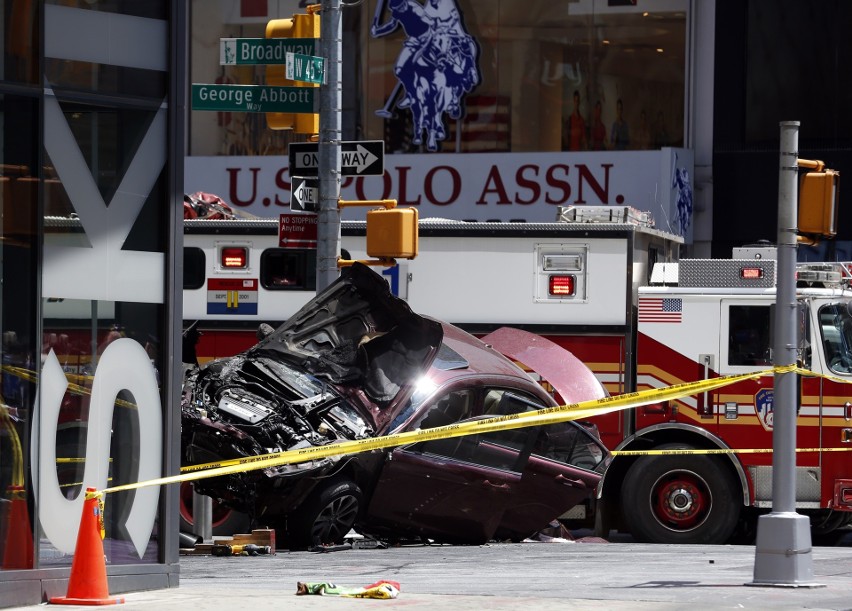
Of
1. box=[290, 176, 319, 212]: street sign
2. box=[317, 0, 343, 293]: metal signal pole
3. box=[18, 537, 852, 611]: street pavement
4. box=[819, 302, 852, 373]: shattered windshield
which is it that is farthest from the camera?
box=[819, 302, 852, 373]: shattered windshield

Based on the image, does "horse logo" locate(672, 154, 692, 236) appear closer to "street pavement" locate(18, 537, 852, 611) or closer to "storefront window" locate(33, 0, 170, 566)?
"street pavement" locate(18, 537, 852, 611)

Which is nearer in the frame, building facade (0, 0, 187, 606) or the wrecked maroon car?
building facade (0, 0, 187, 606)

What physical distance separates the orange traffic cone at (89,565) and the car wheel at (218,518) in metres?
5.49

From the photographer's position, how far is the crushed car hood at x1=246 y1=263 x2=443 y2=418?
14086 mm

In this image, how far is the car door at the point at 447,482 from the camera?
13.8 metres

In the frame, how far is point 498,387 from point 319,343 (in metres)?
1.63

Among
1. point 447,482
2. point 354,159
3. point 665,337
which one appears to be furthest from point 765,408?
point 354,159

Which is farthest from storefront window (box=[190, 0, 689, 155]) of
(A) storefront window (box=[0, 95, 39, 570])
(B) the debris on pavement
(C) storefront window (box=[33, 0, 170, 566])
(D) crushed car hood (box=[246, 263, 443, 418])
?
(A) storefront window (box=[0, 95, 39, 570])

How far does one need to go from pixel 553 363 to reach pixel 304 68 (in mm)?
3473

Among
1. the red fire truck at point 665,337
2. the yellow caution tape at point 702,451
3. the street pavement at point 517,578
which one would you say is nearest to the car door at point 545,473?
the street pavement at point 517,578

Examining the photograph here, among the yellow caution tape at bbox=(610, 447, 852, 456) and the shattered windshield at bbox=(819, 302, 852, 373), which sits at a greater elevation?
the shattered windshield at bbox=(819, 302, 852, 373)

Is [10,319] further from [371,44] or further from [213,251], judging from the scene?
[371,44]

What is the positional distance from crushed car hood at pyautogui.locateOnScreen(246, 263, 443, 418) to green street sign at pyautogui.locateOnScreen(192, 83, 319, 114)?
5.28 feet

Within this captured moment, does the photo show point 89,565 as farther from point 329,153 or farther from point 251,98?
point 329,153
